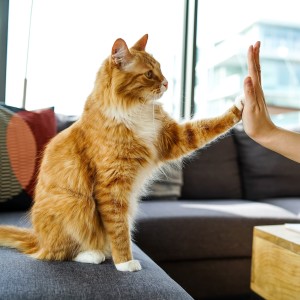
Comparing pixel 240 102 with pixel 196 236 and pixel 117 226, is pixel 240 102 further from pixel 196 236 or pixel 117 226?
pixel 196 236

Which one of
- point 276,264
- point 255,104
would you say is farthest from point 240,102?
point 276,264

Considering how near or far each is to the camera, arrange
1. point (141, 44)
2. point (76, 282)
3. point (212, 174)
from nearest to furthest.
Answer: point (76, 282)
point (141, 44)
point (212, 174)

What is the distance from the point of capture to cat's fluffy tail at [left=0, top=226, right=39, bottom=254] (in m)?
1.15

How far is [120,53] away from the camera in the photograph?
1.16 m

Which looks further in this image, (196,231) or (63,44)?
(63,44)

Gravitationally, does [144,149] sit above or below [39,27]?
below

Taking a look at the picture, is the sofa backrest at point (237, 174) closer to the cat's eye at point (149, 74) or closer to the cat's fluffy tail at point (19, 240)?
the cat's eye at point (149, 74)

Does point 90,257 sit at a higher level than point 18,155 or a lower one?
lower

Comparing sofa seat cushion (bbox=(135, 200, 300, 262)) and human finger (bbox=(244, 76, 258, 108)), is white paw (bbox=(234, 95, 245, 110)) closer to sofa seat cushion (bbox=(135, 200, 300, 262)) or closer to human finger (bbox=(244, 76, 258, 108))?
human finger (bbox=(244, 76, 258, 108))

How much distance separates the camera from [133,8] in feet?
9.46

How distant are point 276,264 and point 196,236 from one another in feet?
2.00

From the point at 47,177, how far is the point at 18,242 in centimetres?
24

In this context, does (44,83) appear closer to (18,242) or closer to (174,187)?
(174,187)

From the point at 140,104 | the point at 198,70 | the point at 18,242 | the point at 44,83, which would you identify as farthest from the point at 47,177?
the point at 198,70
